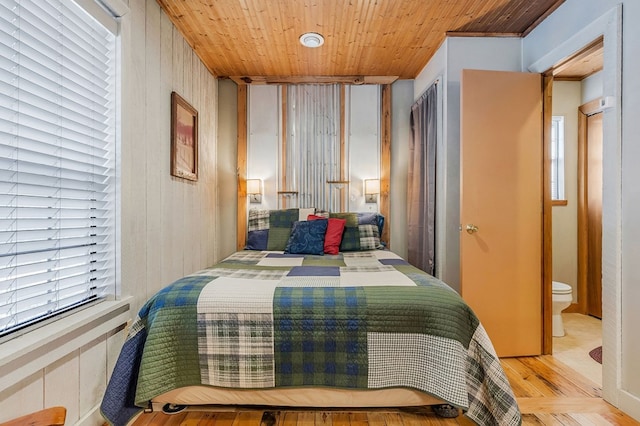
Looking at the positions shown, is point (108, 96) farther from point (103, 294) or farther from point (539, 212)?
point (539, 212)

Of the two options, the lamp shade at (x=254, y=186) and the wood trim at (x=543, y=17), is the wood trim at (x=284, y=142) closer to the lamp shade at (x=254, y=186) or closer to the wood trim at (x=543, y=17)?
the lamp shade at (x=254, y=186)

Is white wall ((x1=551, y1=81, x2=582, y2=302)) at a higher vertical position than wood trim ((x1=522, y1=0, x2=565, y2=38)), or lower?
lower

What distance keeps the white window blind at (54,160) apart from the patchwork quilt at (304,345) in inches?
17.2

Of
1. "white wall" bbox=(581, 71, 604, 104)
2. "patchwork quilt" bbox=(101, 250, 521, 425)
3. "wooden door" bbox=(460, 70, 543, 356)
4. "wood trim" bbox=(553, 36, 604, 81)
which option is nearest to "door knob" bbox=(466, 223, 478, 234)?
"wooden door" bbox=(460, 70, 543, 356)

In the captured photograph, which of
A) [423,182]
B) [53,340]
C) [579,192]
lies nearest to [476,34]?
[423,182]

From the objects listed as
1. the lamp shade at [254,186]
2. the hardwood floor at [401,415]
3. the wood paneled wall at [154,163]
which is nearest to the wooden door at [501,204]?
the hardwood floor at [401,415]

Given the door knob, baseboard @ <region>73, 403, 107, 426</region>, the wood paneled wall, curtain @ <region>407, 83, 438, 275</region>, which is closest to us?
baseboard @ <region>73, 403, 107, 426</region>

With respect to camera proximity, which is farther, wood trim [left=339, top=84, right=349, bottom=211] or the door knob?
wood trim [left=339, top=84, right=349, bottom=211]

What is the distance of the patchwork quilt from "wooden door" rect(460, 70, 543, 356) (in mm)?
990

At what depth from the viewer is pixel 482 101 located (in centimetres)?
248

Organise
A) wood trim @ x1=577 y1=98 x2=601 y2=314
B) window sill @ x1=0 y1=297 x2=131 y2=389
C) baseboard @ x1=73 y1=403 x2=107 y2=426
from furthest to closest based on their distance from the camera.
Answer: wood trim @ x1=577 y1=98 x2=601 y2=314 → baseboard @ x1=73 y1=403 x2=107 y2=426 → window sill @ x1=0 y1=297 x2=131 y2=389

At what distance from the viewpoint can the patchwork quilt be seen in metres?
1.55

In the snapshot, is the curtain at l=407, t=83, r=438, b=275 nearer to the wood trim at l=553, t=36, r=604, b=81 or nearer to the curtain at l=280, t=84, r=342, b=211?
the curtain at l=280, t=84, r=342, b=211

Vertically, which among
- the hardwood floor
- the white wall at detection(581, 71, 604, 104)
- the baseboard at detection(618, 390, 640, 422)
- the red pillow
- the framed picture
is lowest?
the hardwood floor
